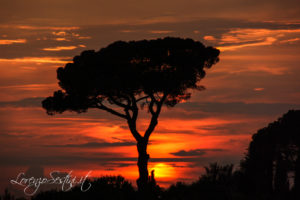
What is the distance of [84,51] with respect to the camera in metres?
44.7

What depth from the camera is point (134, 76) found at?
42.8 m

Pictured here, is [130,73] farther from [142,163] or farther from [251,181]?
[251,181]

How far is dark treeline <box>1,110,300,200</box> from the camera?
111 feet

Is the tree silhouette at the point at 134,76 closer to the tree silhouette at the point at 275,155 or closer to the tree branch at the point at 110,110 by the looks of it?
the tree branch at the point at 110,110

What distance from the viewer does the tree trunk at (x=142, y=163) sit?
40803mm

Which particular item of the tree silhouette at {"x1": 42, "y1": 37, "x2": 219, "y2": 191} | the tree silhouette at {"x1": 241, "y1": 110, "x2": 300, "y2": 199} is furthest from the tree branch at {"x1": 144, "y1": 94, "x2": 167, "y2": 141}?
the tree silhouette at {"x1": 241, "y1": 110, "x2": 300, "y2": 199}

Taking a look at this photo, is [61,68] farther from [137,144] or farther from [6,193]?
[6,193]

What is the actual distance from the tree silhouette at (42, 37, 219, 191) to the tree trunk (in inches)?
3.1

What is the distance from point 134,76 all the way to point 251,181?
15600 mm

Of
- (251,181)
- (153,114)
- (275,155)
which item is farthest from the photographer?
(275,155)

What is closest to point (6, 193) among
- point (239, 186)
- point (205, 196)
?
point (205, 196)

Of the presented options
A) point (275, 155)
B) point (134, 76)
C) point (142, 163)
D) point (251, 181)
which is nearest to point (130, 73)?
point (134, 76)

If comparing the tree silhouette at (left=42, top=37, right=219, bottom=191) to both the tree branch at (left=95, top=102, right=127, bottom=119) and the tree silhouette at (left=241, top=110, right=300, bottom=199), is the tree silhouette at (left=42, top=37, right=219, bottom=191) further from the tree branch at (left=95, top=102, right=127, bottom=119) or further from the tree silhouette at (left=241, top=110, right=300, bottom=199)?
the tree silhouette at (left=241, top=110, right=300, bottom=199)

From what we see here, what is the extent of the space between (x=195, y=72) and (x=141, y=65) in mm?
5002
